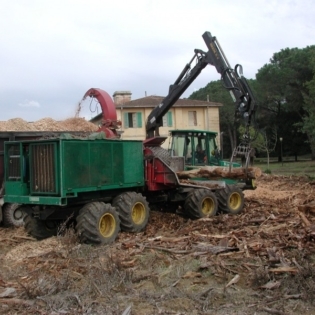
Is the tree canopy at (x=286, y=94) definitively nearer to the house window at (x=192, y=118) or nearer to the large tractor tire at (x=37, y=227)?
the house window at (x=192, y=118)

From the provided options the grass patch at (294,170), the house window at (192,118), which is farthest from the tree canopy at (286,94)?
the grass patch at (294,170)

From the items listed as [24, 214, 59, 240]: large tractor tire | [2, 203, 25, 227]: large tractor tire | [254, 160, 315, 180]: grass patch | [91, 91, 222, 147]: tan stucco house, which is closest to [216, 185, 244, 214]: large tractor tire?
[24, 214, 59, 240]: large tractor tire

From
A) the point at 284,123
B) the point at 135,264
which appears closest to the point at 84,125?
the point at 135,264

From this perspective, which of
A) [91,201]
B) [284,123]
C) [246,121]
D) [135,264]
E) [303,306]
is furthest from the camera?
[284,123]

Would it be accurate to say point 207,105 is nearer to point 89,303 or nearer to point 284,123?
point 284,123

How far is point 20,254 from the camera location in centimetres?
955

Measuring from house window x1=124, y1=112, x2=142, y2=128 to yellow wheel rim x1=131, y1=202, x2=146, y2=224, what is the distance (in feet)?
104

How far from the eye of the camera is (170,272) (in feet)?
24.7

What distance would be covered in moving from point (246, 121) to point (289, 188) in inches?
344

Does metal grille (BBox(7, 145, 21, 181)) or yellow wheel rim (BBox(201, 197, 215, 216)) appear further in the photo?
yellow wheel rim (BBox(201, 197, 215, 216))

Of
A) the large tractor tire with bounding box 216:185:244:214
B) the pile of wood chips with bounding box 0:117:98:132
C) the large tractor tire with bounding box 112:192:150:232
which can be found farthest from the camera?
the pile of wood chips with bounding box 0:117:98:132

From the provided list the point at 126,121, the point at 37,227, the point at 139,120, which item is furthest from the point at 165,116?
the point at 37,227

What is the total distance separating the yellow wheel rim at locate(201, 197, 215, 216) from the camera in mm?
13219

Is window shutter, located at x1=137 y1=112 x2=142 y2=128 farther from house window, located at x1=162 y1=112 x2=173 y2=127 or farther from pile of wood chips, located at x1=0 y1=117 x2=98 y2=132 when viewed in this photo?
pile of wood chips, located at x1=0 y1=117 x2=98 y2=132
